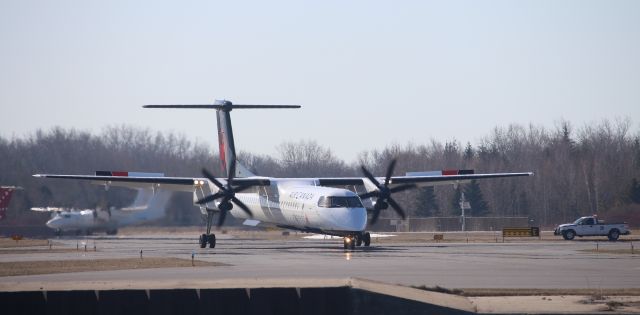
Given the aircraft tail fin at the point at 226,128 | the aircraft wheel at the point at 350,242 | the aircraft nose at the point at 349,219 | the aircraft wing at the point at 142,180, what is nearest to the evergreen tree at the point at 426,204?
the aircraft tail fin at the point at 226,128

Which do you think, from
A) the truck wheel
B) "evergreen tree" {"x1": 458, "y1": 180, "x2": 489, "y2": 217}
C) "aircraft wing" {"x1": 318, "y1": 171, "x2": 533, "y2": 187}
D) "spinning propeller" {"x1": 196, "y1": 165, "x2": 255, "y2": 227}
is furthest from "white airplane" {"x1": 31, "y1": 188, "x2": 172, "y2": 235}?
"evergreen tree" {"x1": 458, "y1": 180, "x2": 489, "y2": 217}

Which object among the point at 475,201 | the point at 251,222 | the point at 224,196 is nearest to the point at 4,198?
the point at 251,222

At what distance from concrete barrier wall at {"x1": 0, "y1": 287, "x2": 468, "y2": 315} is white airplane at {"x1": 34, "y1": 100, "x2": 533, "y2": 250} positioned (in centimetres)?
2616

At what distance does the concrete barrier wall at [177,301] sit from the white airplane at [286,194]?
2616 centimetres

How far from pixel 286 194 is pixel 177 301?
105ft

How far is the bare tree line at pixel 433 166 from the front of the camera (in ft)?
287

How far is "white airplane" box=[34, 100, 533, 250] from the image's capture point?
46.3 meters

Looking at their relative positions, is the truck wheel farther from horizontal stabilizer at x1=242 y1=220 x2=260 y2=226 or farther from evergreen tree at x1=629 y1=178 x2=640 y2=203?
evergreen tree at x1=629 y1=178 x2=640 y2=203

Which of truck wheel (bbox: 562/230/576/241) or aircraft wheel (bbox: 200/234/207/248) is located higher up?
truck wheel (bbox: 562/230/576/241)

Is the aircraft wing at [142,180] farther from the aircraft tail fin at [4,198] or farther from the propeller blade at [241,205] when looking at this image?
the aircraft tail fin at [4,198]

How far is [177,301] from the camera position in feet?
63.3

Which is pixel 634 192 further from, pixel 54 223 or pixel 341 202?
pixel 54 223

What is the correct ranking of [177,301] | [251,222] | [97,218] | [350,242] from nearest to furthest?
1. [177,301]
2. [350,242]
3. [251,222]
4. [97,218]

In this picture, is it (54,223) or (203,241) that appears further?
(54,223)
